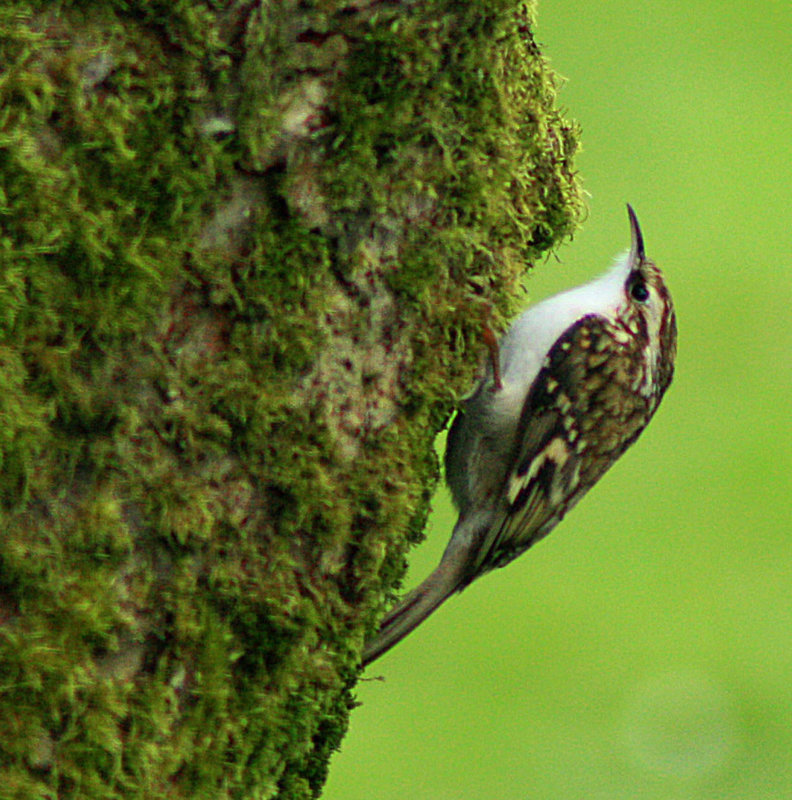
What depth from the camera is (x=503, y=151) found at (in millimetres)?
2279

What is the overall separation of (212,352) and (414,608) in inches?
39.1

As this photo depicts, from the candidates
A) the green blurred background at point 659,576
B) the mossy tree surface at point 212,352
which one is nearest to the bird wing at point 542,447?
the mossy tree surface at point 212,352

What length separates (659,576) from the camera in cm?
652

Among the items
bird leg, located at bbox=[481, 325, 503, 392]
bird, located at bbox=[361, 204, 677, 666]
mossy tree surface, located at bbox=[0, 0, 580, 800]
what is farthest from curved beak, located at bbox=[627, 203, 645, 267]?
mossy tree surface, located at bbox=[0, 0, 580, 800]

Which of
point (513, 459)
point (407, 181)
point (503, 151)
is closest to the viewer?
point (407, 181)

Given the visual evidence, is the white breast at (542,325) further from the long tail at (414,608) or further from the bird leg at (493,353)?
the long tail at (414,608)

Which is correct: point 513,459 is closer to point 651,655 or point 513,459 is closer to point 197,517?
point 197,517

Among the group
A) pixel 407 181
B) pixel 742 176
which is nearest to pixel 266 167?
pixel 407 181

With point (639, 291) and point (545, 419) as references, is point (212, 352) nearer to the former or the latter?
point (545, 419)

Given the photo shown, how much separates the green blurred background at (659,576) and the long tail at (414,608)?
2.46 meters

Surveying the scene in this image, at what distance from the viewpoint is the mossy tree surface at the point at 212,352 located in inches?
67.5

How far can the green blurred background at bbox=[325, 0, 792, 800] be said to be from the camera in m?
5.60

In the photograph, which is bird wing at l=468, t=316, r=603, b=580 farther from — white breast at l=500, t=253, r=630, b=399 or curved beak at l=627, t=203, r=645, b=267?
curved beak at l=627, t=203, r=645, b=267

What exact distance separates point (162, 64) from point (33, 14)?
0.18 metres
